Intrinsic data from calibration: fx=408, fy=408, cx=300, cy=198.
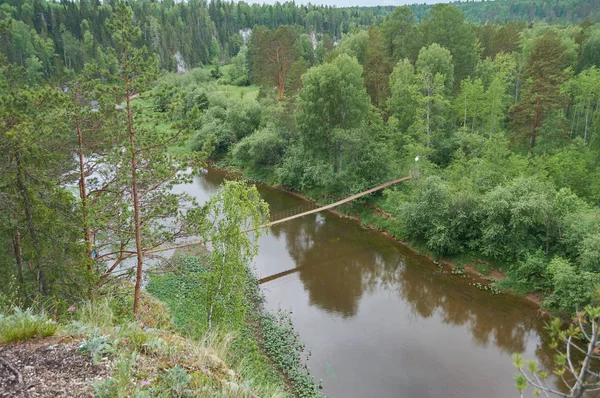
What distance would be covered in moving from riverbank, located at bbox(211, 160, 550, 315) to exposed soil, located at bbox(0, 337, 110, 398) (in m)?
15.0

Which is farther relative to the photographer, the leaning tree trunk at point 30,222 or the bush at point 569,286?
the bush at point 569,286

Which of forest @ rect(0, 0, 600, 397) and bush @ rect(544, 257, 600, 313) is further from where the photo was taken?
bush @ rect(544, 257, 600, 313)

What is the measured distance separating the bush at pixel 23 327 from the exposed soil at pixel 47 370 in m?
0.09

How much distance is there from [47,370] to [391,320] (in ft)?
39.9

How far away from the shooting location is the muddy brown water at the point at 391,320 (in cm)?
1196

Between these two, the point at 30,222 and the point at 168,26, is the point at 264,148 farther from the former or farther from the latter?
the point at 168,26

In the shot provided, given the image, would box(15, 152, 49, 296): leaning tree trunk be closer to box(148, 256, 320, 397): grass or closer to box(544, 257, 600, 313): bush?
box(148, 256, 320, 397): grass

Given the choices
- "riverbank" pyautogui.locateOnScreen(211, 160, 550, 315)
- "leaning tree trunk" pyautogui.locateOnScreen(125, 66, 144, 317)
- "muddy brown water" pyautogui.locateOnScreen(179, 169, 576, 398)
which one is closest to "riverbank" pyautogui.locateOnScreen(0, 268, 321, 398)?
"leaning tree trunk" pyautogui.locateOnScreen(125, 66, 144, 317)

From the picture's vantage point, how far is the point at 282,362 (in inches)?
490

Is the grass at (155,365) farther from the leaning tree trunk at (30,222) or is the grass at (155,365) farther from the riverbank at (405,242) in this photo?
the riverbank at (405,242)

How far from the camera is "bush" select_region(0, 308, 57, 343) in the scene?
4992 millimetres

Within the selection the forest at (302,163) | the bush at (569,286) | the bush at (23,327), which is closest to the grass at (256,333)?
the forest at (302,163)

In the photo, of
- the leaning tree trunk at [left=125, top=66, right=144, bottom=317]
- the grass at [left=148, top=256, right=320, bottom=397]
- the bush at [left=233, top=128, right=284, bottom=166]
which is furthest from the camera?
the bush at [left=233, top=128, right=284, bottom=166]

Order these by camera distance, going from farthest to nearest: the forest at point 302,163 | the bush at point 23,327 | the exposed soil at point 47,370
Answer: the forest at point 302,163 → the bush at point 23,327 → the exposed soil at point 47,370
